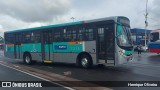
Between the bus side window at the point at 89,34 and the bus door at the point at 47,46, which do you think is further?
the bus door at the point at 47,46

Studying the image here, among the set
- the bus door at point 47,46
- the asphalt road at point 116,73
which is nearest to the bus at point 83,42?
the bus door at point 47,46

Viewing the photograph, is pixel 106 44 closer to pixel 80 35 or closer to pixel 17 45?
pixel 80 35

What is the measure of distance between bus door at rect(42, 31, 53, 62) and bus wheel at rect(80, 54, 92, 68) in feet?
10.8

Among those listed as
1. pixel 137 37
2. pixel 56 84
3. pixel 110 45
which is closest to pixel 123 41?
pixel 110 45

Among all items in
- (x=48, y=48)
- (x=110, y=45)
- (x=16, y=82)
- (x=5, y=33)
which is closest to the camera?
(x=16, y=82)

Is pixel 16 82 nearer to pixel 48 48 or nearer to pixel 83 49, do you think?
pixel 83 49

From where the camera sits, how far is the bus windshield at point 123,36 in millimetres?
15052

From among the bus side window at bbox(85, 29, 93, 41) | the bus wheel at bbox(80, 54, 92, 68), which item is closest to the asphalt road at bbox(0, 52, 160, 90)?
the bus wheel at bbox(80, 54, 92, 68)

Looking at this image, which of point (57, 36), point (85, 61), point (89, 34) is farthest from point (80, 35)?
point (57, 36)

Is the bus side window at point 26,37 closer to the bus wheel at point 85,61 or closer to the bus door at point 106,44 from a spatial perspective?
the bus wheel at point 85,61

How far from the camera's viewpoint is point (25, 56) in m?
22.0

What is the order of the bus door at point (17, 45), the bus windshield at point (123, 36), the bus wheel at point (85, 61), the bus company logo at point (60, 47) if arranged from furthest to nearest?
the bus door at point (17, 45)
the bus company logo at point (60, 47)
the bus wheel at point (85, 61)
the bus windshield at point (123, 36)

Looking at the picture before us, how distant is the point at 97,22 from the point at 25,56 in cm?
889

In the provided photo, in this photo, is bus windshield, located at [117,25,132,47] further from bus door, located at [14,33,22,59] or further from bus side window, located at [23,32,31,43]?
bus door, located at [14,33,22,59]
